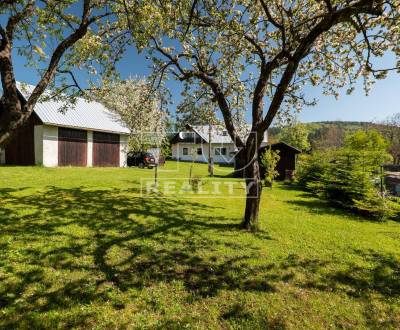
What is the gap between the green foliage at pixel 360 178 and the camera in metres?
9.81

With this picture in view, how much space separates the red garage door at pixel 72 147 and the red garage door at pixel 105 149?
3.98 feet

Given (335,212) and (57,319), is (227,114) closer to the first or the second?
(57,319)

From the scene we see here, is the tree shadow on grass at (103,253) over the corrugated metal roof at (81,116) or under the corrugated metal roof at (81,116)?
under

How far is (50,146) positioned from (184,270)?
1881cm

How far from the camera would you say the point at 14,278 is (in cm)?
388

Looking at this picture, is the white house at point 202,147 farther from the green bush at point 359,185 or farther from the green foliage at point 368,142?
the green foliage at point 368,142

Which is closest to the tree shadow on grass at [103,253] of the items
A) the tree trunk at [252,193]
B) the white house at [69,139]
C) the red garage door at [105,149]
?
the tree trunk at [252,193]

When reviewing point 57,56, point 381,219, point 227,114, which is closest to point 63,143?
point 57,56

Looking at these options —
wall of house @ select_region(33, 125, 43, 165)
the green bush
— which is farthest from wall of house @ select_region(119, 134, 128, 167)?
the green bush

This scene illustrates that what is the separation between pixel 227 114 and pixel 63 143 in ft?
58.4

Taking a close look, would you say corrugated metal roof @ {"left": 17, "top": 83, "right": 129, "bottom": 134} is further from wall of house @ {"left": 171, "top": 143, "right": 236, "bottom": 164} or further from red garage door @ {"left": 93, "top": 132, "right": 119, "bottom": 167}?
wall of house @ {"left": 171, "top": 143, "right": 236, "bottom": 164}

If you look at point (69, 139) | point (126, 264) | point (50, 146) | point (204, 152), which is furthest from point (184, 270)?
point (204, 152)

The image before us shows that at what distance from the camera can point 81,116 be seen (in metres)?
22.0

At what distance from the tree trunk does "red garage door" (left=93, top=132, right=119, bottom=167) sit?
1975 cm
